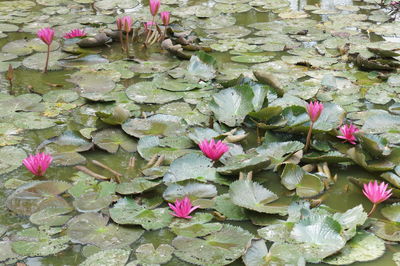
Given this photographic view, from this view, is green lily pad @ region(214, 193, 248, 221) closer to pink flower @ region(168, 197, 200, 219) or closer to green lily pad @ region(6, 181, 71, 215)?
pink flower @ region(168, 197, 200, 219)

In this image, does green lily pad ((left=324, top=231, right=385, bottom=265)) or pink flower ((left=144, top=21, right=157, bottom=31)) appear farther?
pink flower ((left=144, top=21, right=157, bottom=31))

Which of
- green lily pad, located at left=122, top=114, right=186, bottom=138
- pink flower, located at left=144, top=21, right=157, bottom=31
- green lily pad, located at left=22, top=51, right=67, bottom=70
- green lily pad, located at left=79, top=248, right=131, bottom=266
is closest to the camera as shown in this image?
green lily pad, located at left=79, top=248, right=131, bottom=266

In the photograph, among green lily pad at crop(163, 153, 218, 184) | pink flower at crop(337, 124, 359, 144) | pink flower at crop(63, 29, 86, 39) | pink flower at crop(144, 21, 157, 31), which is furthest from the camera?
pink flower at crop(144, 21, 157, 31)

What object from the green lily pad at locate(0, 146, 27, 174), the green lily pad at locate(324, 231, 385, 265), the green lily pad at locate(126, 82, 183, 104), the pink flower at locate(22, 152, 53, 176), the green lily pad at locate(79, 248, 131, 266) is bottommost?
the green lily pad at locate(324, 231, 385, 265)

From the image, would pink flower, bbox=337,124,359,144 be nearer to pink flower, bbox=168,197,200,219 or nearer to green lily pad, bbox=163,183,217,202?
green lily pad, bbox=163,183,217,202

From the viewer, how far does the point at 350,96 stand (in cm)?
313

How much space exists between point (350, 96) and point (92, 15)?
245 centimetres

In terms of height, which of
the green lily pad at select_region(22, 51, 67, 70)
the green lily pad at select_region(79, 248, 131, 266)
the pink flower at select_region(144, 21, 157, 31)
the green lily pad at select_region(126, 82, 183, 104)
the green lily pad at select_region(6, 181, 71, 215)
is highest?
the pink flower at select_region(144, 21, 157, 31)

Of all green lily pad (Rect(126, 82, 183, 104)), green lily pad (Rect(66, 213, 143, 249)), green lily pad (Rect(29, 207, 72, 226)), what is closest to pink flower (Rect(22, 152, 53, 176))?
green lily pad (Rect(29, 207, 72, 226))

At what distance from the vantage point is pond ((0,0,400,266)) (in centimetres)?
196

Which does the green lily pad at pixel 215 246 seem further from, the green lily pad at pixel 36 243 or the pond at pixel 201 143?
the green lily pad at pixel 36 243

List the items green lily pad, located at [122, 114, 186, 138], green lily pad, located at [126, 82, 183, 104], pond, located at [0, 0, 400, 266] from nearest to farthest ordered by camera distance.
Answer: pond, located at [0, 0, 400, 266]
green lily pad, located at [122, 114, 186, 138]
green lily pad, located at [126, 82, 183, 104]

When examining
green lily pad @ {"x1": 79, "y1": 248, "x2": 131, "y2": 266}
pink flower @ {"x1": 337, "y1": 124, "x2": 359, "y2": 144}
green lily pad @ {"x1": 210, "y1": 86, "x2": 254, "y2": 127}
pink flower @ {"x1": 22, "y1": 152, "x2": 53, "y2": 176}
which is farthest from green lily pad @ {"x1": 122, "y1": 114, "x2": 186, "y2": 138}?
green lily pad @ {"x1": 79, "y1": 248, "x2": 131, "y2": 266}

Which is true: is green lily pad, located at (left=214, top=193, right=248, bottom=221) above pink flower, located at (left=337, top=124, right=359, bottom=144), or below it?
below
